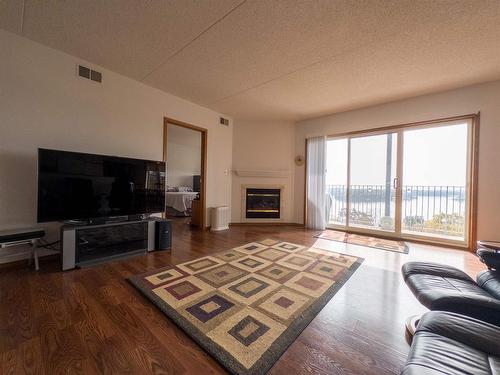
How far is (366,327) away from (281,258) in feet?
4.29

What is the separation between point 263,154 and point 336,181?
5.97 feet

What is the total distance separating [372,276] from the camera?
2.20 meters

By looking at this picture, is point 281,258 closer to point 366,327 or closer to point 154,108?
point 366,327

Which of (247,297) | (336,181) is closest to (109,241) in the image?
(247,297)

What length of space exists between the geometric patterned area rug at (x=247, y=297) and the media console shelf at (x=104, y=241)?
0.75 meters

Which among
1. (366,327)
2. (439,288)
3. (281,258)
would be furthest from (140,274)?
(439,288)

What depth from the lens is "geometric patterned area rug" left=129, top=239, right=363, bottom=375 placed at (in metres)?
1.21

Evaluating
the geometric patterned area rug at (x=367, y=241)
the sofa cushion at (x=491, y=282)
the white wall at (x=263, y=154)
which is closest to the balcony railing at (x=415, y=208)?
the geometric patterned area rug at (x=367, y=241)

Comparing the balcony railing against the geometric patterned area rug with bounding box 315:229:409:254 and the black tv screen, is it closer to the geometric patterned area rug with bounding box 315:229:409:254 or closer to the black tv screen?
the geometric patterned area rug with bounding box 315:229:409:254

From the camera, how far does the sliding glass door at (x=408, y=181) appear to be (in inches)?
135

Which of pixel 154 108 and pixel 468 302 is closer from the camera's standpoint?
pixel 468 302

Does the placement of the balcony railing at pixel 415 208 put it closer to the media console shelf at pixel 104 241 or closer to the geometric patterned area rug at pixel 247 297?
the geometric patterned area rug at pixel 247 297

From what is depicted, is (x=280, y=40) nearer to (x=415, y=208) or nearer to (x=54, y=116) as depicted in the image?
(x=54, y=116)

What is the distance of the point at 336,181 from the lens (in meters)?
4.67
